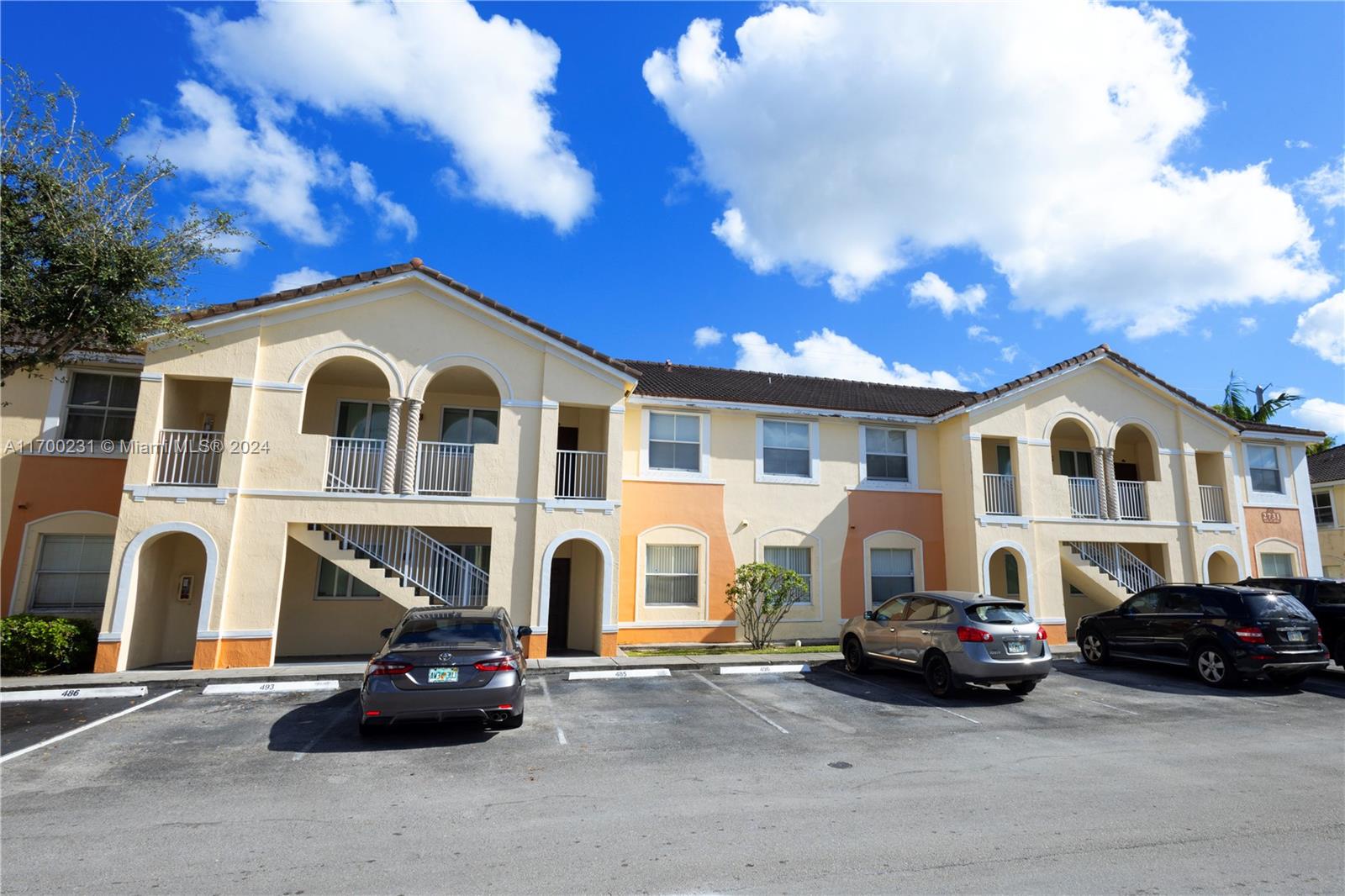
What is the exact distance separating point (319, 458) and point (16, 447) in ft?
20.3

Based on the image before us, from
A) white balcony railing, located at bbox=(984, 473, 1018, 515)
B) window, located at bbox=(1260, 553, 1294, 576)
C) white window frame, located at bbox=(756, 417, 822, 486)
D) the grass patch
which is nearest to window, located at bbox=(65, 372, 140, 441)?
the grass patch

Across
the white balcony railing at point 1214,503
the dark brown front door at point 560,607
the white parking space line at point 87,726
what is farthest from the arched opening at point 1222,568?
the white parking space line at point 87,726

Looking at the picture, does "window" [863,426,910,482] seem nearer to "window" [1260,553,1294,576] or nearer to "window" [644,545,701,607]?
"window" [644,545,701,607]

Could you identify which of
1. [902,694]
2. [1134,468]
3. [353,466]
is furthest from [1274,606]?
[353,466]

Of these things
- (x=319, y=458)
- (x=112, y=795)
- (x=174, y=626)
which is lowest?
(x=112, y=795)

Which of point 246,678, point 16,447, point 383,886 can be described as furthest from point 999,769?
point 16,447

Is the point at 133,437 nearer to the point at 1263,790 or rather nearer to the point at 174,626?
the point at 174,626

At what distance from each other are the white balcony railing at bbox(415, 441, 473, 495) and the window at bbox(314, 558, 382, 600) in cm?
316

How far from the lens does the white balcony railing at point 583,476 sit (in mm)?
15422

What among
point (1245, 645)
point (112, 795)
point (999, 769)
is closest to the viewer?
point (112, 795)

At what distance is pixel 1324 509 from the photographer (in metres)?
25.0

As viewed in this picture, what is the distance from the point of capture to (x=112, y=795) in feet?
21.2

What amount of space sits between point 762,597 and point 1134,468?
13.6 metres

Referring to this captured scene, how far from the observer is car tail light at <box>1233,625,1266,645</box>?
11422mm
